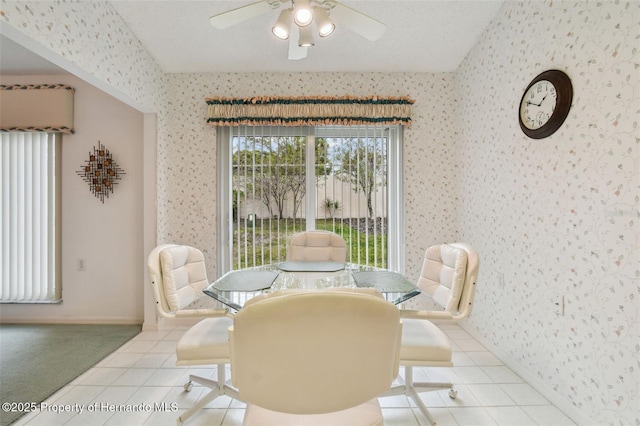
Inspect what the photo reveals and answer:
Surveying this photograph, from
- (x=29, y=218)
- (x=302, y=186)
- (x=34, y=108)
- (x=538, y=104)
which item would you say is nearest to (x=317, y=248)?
(x=302, y=186)

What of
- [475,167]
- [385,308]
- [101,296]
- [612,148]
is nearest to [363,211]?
[475,167]

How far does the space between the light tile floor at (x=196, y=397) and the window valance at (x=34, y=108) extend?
2.42m

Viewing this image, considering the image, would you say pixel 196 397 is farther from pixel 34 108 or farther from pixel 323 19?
pixel 34 108

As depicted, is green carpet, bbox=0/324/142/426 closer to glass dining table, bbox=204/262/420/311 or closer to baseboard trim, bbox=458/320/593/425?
glass dining table, bbox=204/262/420/311

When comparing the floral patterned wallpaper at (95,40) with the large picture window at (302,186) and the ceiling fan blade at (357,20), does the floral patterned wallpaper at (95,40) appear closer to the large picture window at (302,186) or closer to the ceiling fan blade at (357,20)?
the large picture window at (302,186)

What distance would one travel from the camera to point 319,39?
256cm

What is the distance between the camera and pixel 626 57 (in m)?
1.35

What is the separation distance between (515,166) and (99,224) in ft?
13.0

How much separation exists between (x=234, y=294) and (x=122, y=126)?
253 cm

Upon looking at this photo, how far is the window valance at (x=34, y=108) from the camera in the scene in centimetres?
286

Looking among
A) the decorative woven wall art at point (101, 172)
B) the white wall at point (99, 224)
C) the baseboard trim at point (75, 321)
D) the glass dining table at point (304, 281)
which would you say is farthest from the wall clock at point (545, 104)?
the baseboard trim at point (75, 321)

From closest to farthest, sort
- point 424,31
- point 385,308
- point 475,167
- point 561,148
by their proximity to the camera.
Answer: point 385,308 < point 561,148 < point 424,31 < point 475,167

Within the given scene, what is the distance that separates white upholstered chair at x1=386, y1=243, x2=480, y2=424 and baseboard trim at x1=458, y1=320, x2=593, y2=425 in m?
0.59

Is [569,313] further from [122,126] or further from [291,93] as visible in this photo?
[122,126]
